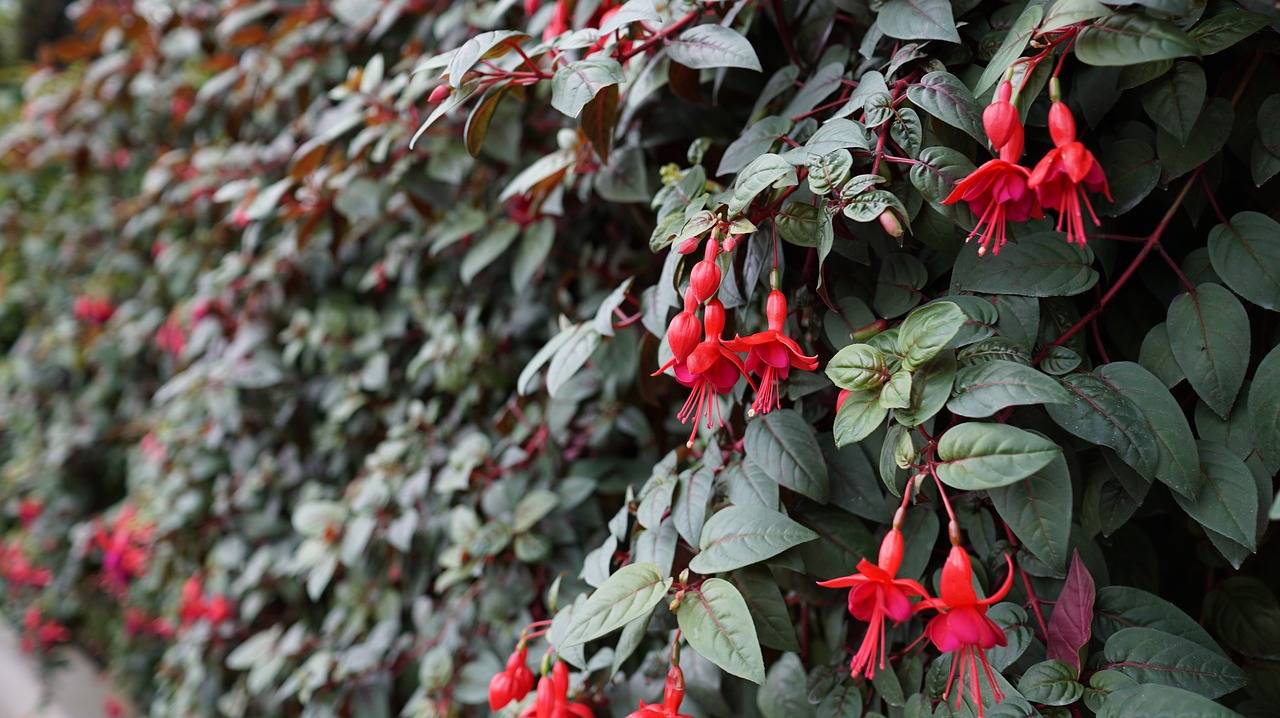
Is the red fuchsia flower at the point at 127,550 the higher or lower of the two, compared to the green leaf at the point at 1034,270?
lower

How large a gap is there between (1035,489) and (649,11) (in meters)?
0.51

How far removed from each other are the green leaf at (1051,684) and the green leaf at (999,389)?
0.21 meters

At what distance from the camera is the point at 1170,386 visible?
619mm

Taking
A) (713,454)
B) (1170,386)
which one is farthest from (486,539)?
(1170,386)

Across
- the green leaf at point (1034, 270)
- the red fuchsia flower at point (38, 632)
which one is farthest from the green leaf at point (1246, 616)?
the red fuchsia flower at point (38, 632)

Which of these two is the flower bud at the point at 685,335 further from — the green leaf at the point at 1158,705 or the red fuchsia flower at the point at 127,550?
the red fuchsia flower at the point at 127,550

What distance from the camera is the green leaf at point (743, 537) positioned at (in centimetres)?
64

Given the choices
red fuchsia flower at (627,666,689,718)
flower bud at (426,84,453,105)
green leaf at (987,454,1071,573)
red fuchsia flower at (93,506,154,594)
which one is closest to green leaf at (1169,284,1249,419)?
green leaf at (987,454,1071,573)

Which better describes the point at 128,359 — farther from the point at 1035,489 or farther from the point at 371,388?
the point at 1035,489

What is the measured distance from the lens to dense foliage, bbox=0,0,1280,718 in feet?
1.88

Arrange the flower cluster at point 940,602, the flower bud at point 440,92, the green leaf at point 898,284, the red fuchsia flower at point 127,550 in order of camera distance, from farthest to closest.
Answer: the red fuchsia flower at point 127,550
the flower bud at point 440,92
the green leaf at point 898,284
the flower cluster at point 940,602

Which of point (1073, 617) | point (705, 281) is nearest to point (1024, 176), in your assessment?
point (705, 281)

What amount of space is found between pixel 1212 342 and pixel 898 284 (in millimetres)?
238

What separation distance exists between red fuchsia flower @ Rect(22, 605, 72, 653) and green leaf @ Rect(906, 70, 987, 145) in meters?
2.63
